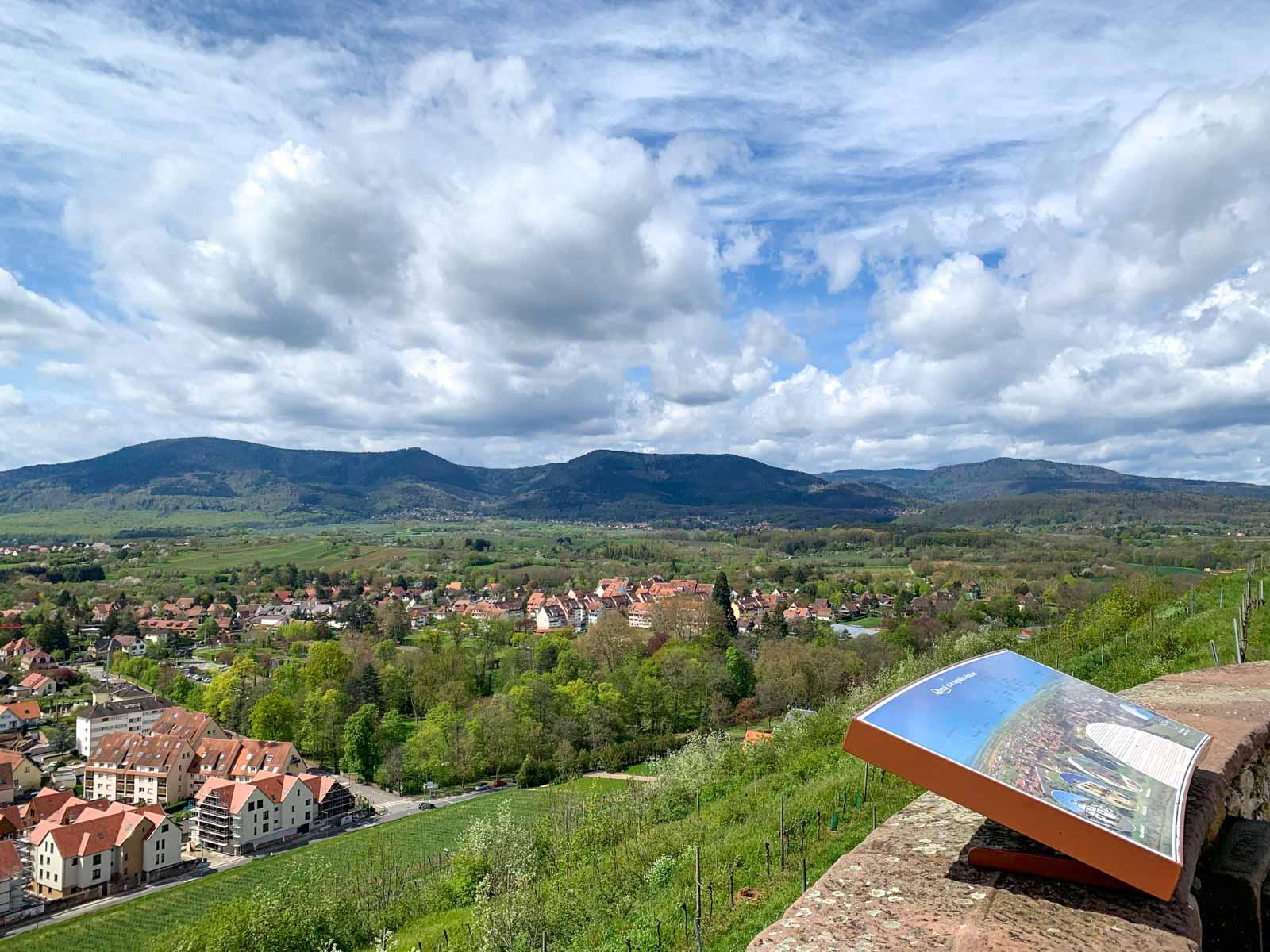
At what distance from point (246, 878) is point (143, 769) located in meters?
18.4

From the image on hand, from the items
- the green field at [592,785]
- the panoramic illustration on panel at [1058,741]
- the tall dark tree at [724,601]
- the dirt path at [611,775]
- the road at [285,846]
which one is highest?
the panoramic illustration on panel at [1058,741]

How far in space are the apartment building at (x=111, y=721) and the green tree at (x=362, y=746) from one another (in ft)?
58.0

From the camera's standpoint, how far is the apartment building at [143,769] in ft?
149

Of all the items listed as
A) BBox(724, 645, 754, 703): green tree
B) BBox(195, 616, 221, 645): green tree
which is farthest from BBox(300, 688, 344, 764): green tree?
BBox(195, 616, 221, 645): green tree

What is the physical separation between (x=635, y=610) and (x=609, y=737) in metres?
44.7

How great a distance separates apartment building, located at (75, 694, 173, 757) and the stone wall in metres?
62.3

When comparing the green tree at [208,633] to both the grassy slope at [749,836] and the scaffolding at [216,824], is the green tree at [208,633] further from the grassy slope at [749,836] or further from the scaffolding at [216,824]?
the grassy slope at [749,836]

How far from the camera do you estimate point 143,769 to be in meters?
45.5

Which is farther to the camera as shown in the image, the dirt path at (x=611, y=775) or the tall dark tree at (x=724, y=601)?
the tall dark tree at (x=724, y=601)

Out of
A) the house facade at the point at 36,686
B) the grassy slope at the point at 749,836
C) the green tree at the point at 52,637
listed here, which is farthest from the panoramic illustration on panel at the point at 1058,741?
the green tree at the point at 52,637

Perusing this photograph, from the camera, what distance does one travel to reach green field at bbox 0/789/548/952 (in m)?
27.7

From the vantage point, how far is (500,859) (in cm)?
2202

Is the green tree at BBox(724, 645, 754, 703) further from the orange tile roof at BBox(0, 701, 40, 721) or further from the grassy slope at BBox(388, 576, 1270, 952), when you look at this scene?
the orange tile roof at BBox(0, 701, 40, 721)

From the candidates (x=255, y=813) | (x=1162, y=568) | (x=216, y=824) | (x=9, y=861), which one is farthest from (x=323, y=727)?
(x=1162, y=568)
